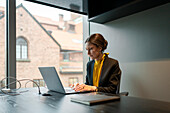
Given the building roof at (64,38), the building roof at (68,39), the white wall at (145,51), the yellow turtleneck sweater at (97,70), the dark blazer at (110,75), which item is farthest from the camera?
the building roof at (68,39)

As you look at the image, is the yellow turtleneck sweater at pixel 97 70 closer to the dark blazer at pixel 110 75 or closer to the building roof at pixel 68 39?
the dark blazer at pixel 110 75

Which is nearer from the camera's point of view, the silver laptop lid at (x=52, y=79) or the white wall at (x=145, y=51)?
the silver laptop lid at (x=52, y=79)

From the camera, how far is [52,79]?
5.03 feet

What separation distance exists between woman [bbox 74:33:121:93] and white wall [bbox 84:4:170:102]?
481 millimetres

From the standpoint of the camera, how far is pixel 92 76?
225cm

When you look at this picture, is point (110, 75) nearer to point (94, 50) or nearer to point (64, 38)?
point (94, 50)

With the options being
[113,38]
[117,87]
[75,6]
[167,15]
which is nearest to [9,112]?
[117,87]

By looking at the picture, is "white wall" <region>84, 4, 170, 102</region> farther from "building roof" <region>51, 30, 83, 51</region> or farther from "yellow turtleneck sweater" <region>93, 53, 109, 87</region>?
"building roof" <region>51, 30, 83, 51</region>

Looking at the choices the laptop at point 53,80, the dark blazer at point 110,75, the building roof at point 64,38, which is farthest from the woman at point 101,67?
the building roof at point 64,38

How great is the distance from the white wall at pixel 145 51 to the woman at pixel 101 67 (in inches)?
18.9

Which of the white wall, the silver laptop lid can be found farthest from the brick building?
the silver laptop lid

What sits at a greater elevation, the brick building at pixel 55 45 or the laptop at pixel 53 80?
the brick building at pixel 55 45

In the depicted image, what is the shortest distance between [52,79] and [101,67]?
0.80 metres

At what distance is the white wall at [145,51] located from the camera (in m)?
2.06
